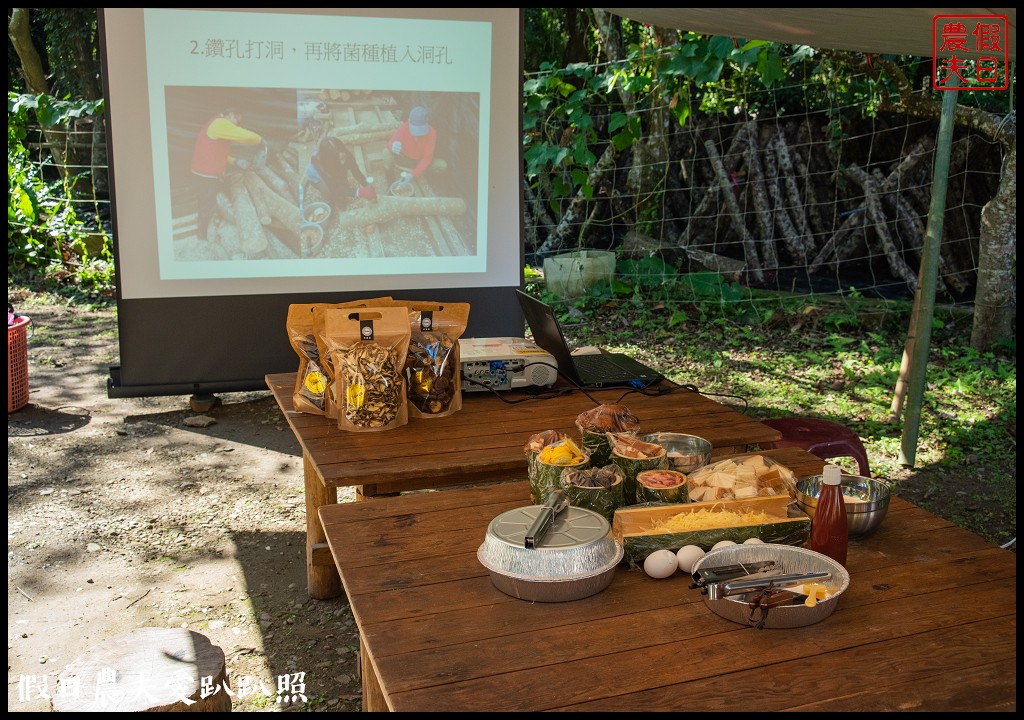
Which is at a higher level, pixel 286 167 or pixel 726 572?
pixel 286 167

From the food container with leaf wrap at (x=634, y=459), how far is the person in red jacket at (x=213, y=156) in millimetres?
3088

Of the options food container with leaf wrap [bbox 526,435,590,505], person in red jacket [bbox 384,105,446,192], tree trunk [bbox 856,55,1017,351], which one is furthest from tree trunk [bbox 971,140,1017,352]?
food container with leaf wrap [bbox 526,435,590,505]

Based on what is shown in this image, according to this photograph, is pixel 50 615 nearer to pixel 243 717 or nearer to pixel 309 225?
pixel 243 717

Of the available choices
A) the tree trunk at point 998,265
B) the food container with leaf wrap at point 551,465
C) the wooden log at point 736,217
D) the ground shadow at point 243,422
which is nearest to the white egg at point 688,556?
the food container with leaf wrap at point 551,465

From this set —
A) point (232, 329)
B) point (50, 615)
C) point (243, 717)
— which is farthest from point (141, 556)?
point (232, 329)

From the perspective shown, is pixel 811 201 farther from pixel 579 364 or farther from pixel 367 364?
pixel 367 364

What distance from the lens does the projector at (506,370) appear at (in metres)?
2.62

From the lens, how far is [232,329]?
14.2 feet

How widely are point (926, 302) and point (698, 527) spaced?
255cm

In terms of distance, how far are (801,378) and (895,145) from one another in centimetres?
241

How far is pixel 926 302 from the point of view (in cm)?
356

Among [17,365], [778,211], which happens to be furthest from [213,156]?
[778,211]

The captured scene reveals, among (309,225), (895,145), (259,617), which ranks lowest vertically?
(259,617)

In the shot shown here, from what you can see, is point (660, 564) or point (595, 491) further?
point (595, 491)
